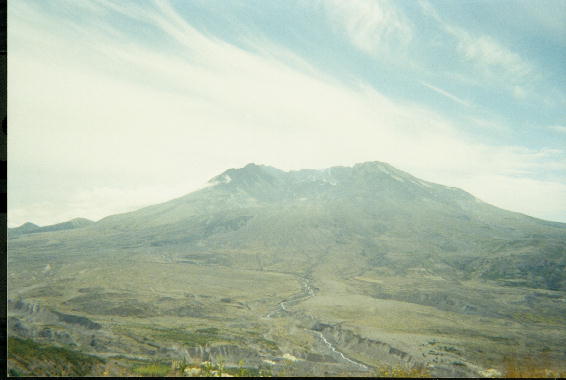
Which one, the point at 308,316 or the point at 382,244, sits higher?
the point at 382,244

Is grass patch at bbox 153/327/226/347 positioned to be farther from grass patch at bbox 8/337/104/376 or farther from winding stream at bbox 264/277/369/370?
grass patch at bbox 8/337/104/376

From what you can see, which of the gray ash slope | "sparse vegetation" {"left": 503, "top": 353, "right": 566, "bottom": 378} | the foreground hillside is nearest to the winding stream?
the foreground hillside

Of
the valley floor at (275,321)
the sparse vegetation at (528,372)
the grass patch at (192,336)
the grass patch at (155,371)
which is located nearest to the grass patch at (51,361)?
the valley floor at (275,321)

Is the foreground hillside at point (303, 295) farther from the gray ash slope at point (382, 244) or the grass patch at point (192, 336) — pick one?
the gray ash slope at point (382, 244)

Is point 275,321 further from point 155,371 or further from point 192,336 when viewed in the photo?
point 155,371

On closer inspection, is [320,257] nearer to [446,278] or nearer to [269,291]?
[446,278]

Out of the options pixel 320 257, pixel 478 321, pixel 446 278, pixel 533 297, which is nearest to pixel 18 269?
pixel 320 257

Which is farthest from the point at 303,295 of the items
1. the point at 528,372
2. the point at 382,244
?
the point at 382,244

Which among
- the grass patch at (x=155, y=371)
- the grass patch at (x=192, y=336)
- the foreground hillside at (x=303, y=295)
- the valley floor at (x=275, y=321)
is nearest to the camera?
the grass patch at (x=155, y=371)

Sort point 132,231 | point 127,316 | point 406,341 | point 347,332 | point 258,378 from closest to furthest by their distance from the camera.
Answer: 1. point 258,378
2. point 406,341
3. point 347,332
4. point 127,316
5. point 132,231
